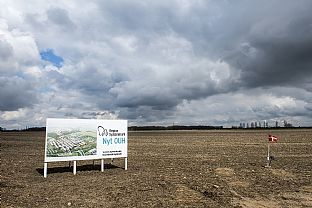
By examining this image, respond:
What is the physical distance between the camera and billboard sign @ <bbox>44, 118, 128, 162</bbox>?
15.8m

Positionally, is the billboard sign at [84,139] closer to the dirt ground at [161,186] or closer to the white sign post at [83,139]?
the white sign post at [83,139]

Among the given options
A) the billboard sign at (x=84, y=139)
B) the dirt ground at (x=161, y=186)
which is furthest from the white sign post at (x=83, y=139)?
the dirt ground at (x=161, y=186)

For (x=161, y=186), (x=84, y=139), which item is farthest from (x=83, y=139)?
(x=161, y=186)

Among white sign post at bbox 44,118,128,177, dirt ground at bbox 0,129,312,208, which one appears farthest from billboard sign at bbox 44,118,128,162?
dirt ground at bbox 0,129,312,208

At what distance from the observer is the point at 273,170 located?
17.0m

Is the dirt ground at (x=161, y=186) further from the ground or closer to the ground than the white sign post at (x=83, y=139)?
closer to the ground

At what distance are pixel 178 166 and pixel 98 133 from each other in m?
4.63

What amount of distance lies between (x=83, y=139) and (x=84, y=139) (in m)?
0.06

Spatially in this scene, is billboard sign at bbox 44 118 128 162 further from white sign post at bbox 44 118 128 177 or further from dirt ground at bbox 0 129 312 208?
dirt ground at bbox 0 129 312 208

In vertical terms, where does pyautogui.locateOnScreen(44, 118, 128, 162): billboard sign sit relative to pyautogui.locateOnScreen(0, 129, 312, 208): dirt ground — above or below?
above

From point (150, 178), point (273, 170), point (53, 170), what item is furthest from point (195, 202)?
point (53, 170)

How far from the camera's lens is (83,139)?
16.9 m

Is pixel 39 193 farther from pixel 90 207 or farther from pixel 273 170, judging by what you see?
pixel 273 170

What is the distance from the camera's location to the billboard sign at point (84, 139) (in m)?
15.8
